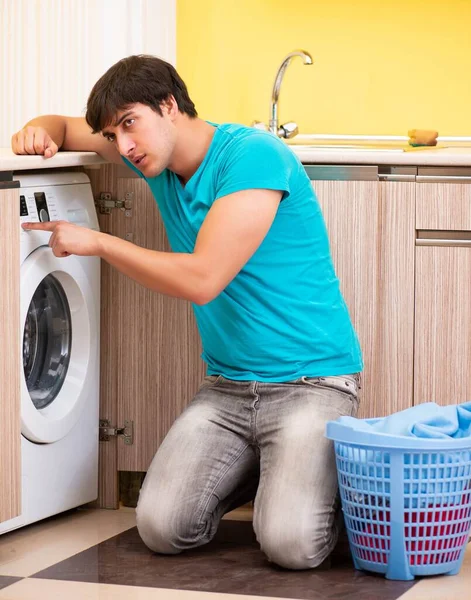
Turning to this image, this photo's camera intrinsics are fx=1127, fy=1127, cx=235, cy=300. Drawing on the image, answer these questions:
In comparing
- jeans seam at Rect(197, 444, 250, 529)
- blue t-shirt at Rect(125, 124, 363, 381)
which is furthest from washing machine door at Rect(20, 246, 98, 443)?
jeans seam at Rect(197, 444, 250, 529)

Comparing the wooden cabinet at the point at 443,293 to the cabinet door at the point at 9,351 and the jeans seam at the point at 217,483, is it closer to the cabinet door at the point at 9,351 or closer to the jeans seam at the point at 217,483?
the jeans seam at the point at 217,483

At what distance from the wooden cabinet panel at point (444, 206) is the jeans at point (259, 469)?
498mm

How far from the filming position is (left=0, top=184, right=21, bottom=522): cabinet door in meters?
2.38

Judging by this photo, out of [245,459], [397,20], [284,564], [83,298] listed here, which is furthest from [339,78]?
[284,564]

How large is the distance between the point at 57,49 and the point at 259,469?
1.59 metres

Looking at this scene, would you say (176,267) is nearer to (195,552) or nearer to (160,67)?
(160,67)

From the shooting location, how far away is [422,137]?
3.50 meters

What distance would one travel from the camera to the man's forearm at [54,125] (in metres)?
2.71

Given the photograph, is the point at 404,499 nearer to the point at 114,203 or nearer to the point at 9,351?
the point at 9,351

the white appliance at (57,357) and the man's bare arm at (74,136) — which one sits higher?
the man's bare arm at (74,136)

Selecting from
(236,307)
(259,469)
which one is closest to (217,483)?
(259,469)

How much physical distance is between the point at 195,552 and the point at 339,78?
1922mm

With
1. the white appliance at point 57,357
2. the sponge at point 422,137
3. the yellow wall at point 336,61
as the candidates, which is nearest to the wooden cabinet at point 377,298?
the white appliance at point 57,357

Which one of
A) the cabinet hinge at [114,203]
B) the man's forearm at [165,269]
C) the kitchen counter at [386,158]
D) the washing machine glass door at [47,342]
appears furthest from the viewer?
the cabinet hinge at [114,203]
